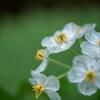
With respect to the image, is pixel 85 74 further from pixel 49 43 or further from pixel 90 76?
pixel 49 43

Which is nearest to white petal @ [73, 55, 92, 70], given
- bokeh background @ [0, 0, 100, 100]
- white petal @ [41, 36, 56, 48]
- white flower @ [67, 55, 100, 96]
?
white flower @ [67, 55, 100, 96]

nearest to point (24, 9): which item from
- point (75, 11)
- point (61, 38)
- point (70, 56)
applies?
point (75, 11)

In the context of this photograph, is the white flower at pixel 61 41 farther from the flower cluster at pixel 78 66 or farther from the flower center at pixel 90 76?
the flower center at pixel 90 76

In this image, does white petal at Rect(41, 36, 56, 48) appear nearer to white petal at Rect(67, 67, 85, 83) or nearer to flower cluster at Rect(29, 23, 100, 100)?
flower cluster at Rect(29, 23, 100, 100)

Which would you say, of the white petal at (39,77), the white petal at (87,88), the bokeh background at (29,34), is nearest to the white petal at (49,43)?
the white petal at (39,77)

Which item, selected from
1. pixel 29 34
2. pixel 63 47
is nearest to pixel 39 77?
pixel 63 47

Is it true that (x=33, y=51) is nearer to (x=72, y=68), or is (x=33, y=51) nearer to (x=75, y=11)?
(x=75, y=11)

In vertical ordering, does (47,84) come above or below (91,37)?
below
